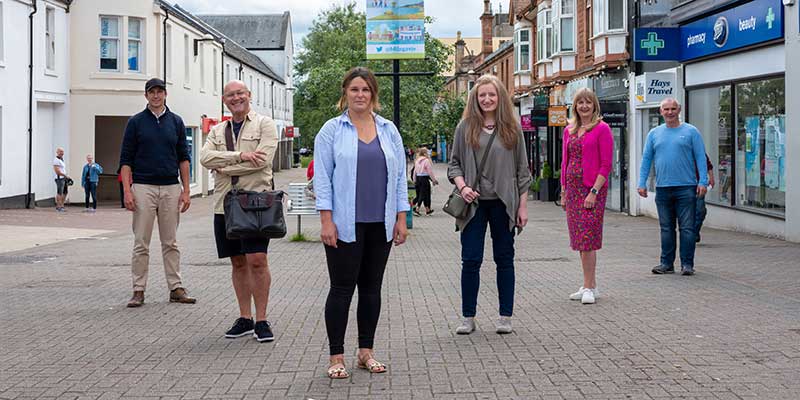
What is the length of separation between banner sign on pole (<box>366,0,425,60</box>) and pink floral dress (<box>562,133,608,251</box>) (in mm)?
A: 10374

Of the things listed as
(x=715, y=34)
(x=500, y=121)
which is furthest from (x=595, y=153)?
(x=715, y=34)

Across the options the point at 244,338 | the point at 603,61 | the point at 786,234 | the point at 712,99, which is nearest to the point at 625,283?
the point at 244,338

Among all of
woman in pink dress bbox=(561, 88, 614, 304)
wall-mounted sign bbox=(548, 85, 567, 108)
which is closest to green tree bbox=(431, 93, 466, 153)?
wall-mounted sign bbox=(548, 85, 567, 108)

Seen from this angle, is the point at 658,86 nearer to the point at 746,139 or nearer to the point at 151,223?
the point at 746,139

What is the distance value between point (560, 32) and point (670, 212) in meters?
21.5

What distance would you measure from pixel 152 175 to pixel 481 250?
10.5ft

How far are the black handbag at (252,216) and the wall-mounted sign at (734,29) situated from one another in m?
11.7

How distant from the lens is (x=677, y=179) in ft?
34.8

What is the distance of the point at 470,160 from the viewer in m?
7.21

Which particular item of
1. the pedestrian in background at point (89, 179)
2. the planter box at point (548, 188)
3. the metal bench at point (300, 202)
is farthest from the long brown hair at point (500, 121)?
the planter box at point (548, 188)

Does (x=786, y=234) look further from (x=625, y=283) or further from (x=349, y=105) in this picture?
(x=349, y=105)

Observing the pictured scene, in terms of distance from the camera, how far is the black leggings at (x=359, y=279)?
19.2 feet

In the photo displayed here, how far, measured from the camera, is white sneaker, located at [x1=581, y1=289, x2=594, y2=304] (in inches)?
339

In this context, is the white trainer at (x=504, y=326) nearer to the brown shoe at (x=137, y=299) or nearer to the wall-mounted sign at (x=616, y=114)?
the brown shoe at (x=137, y=299)
